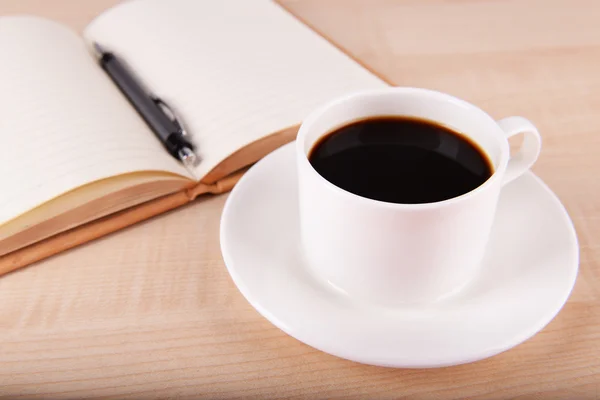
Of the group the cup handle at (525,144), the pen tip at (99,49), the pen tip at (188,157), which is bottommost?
the cup handle at (525,144)

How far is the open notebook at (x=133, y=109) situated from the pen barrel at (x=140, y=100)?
1 cm

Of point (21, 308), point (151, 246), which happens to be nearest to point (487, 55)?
point (151, 246)

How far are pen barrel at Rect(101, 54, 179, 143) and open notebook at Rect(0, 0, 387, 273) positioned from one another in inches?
0.5

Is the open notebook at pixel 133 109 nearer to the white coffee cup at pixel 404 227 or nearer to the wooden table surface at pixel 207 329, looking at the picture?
the wooden table surface at pixel 207 329

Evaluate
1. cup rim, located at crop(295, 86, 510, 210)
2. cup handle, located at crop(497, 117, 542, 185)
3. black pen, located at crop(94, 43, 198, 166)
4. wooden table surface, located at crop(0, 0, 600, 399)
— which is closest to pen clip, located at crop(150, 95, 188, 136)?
black pen, located at crop(94, 43, 198, 166)

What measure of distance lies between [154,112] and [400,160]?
1.11 feet

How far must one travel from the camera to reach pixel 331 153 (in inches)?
21.6

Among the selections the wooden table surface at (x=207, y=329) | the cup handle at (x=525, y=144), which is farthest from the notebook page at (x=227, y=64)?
the cup handle at (x=525, y=144)

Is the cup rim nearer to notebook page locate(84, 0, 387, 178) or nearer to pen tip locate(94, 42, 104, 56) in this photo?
notebook page locate(84, 0, 387, 178)

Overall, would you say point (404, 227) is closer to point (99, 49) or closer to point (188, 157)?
point (188, 157)

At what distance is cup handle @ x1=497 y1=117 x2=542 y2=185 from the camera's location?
0.52 meters

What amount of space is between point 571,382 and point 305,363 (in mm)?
215

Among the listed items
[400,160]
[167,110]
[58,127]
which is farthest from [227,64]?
[400,160]

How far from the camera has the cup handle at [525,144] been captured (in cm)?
52
